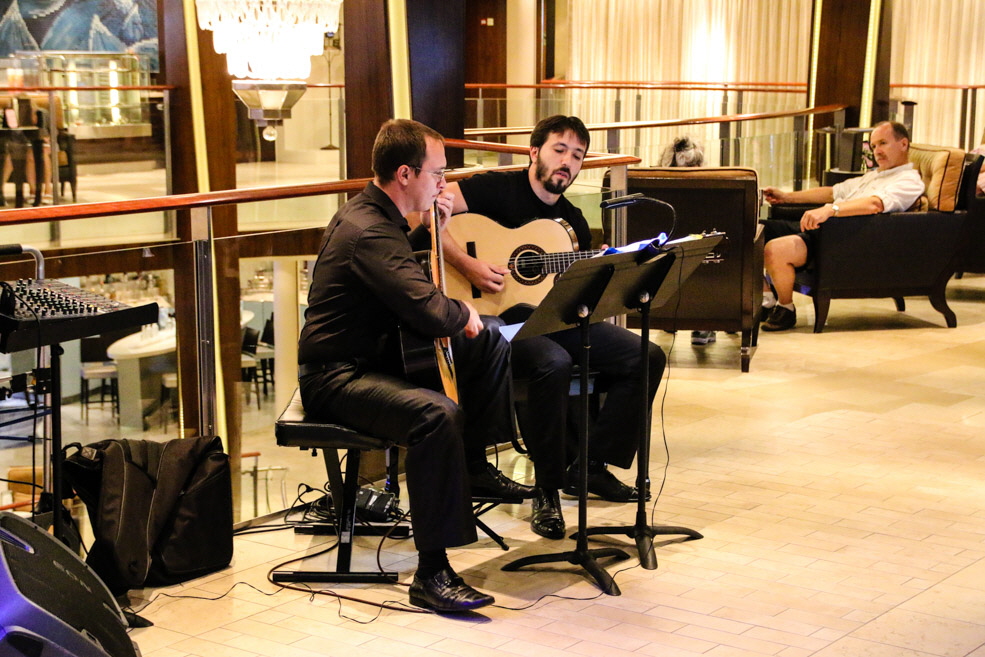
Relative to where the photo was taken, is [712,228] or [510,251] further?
[712,228]

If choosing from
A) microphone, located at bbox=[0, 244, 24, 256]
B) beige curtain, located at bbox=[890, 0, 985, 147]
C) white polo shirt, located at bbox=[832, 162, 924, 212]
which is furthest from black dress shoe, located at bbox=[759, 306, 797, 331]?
beige curtain, located at bbox=[890, 0, 985, 147]

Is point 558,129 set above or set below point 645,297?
above

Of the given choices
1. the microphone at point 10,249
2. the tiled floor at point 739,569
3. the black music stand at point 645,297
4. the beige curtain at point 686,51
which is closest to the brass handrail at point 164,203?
the microphone at point 10,249

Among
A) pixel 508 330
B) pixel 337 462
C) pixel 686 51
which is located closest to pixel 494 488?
pixel 508 330

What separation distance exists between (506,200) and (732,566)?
143cm

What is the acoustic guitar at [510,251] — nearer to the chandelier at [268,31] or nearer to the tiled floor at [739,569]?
the tiled floor at [739,569]

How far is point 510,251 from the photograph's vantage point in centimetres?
434

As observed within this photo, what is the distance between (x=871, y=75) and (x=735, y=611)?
7.67 metres

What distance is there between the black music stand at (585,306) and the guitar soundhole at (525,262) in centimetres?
73

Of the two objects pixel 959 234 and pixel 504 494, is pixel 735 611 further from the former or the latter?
pixel 959 234

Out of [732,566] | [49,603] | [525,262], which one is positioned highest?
[525,262]

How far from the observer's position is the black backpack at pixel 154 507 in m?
3.46

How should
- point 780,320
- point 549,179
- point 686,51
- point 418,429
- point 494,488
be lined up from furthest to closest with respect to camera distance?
point 686,51, point 780,320, point 549,179, point 494,488, point 418,429

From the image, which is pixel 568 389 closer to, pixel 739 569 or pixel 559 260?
pixel 559 260
